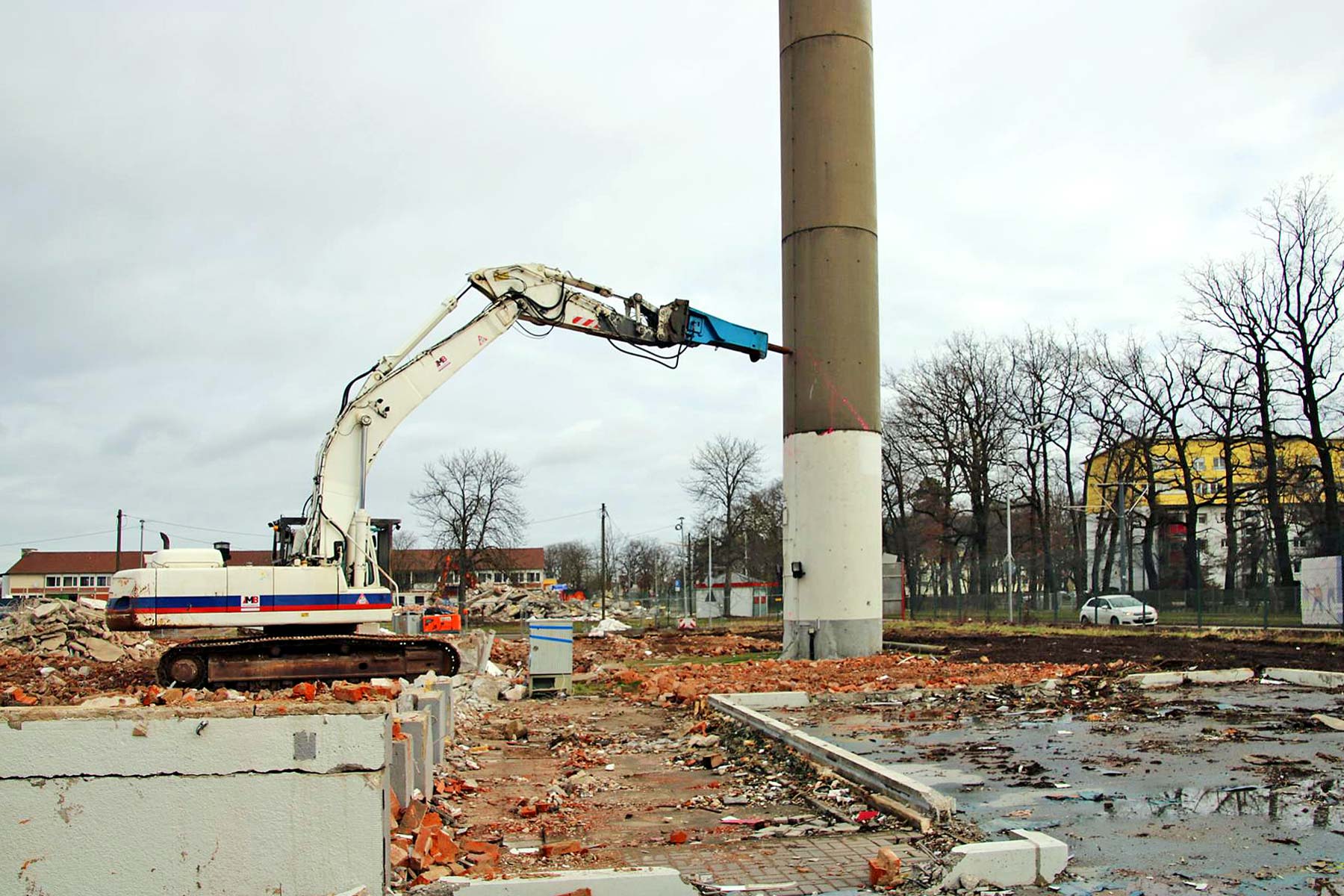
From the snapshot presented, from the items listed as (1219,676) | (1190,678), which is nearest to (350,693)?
(1190,678)

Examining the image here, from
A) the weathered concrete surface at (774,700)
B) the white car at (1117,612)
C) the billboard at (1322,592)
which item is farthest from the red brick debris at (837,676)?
the white car at (1117,612)

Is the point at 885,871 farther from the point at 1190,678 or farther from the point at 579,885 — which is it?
the point at 1190,678

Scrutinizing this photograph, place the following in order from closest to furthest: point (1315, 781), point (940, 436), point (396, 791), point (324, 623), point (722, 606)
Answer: point (396, 791), point (1315, 781), point (324, 623), point (940, 436), point (722, 606)

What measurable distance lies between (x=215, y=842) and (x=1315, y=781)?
7.40 meters

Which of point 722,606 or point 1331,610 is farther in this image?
point 722,606

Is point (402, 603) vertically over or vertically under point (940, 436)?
under

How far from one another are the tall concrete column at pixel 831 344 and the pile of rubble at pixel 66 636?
14.4 meters

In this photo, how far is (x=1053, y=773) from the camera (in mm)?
9109

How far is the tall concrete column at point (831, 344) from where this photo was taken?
22.8m

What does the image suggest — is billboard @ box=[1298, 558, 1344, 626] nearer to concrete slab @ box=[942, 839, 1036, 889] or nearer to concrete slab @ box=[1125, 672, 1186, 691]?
concrete slab @ box=[1125, 672, 1186, 691]

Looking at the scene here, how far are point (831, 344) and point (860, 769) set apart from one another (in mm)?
15061

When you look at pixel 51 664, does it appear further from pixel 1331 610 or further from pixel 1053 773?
pixel 1331 610

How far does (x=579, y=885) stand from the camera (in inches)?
234

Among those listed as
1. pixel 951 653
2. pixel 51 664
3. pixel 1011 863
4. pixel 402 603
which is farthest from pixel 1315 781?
pixel 402 603
